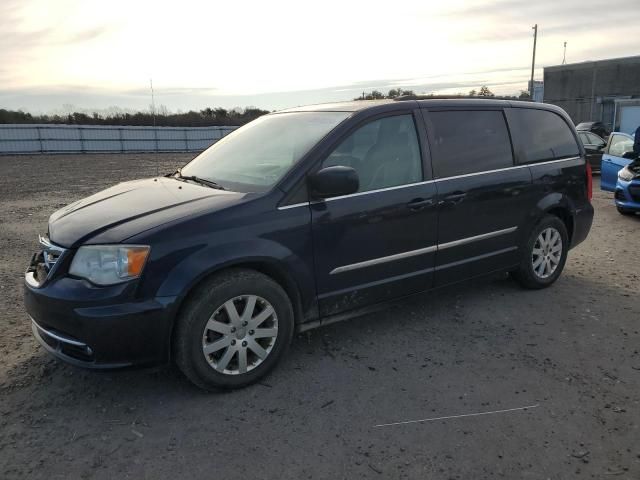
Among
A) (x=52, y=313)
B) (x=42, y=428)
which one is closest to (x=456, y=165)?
(x=52, y=313)

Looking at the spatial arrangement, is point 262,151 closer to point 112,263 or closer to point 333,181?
point 333,181

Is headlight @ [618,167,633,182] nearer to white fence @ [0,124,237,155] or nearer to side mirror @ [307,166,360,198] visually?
side mirror @ [307,166,360,198]

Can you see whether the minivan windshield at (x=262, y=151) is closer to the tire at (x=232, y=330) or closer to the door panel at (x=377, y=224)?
the door panel at (x=377, y=224)

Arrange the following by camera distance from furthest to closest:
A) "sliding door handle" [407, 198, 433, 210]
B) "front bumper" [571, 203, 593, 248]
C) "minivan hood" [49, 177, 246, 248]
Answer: "front bumper" [571, 203, 593, 248]
"sliding door handle" [407, 198, 433, 210]
"minivan hood" [49, 177, 246, 248]

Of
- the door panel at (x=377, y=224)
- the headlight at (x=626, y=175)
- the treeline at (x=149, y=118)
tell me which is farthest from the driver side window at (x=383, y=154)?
the treeline at (x=149, y=118)

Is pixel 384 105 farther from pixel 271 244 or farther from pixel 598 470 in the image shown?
pixel 598 470

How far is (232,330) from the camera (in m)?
3.23

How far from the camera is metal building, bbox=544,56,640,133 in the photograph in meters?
38.0

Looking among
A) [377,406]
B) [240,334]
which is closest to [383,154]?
[240,334]

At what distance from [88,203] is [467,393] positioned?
290cm

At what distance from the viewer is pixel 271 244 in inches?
130

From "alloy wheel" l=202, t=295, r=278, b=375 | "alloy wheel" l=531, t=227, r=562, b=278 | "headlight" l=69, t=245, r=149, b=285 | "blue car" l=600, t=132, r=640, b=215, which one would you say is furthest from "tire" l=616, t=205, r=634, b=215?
"headlight" l=69, t=245, r=149, b=285

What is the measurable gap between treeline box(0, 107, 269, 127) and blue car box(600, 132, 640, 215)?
2827 cm

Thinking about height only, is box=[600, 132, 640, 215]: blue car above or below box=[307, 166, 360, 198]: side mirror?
below
